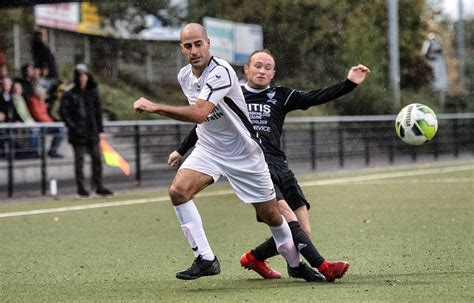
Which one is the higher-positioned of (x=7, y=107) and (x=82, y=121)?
(x=7, y=107)

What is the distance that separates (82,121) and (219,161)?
10.9 m

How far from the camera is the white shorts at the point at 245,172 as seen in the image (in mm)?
8562

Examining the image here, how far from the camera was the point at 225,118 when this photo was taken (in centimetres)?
857

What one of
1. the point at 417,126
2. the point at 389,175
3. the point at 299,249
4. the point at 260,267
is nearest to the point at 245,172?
the point at 299,249

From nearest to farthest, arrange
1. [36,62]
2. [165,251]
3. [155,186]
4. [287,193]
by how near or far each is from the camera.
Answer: [287,193] → [165,251] → [155,186] → [36,62]

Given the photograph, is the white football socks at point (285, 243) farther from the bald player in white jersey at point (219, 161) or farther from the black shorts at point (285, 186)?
the black shorts at point (285, 186)

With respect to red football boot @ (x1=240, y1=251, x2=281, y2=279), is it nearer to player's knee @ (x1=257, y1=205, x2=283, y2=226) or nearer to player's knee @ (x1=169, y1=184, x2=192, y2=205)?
player's knee @ (x1=257, y1=205, x2=283, y2=226)

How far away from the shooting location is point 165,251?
36.4ft

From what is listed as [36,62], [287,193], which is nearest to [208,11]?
[36,62]

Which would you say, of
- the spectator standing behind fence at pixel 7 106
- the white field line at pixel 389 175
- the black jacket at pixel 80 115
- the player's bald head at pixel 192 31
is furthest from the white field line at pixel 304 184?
the player's bald head at pixel 192 31

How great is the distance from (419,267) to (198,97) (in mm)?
2360

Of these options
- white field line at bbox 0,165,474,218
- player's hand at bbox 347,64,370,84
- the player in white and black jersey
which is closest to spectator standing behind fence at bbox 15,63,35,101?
white field line at bbox 0,165,474,218

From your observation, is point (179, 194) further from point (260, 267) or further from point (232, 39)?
point (232, 39)

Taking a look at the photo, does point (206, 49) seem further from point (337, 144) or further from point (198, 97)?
point (337, 144)
